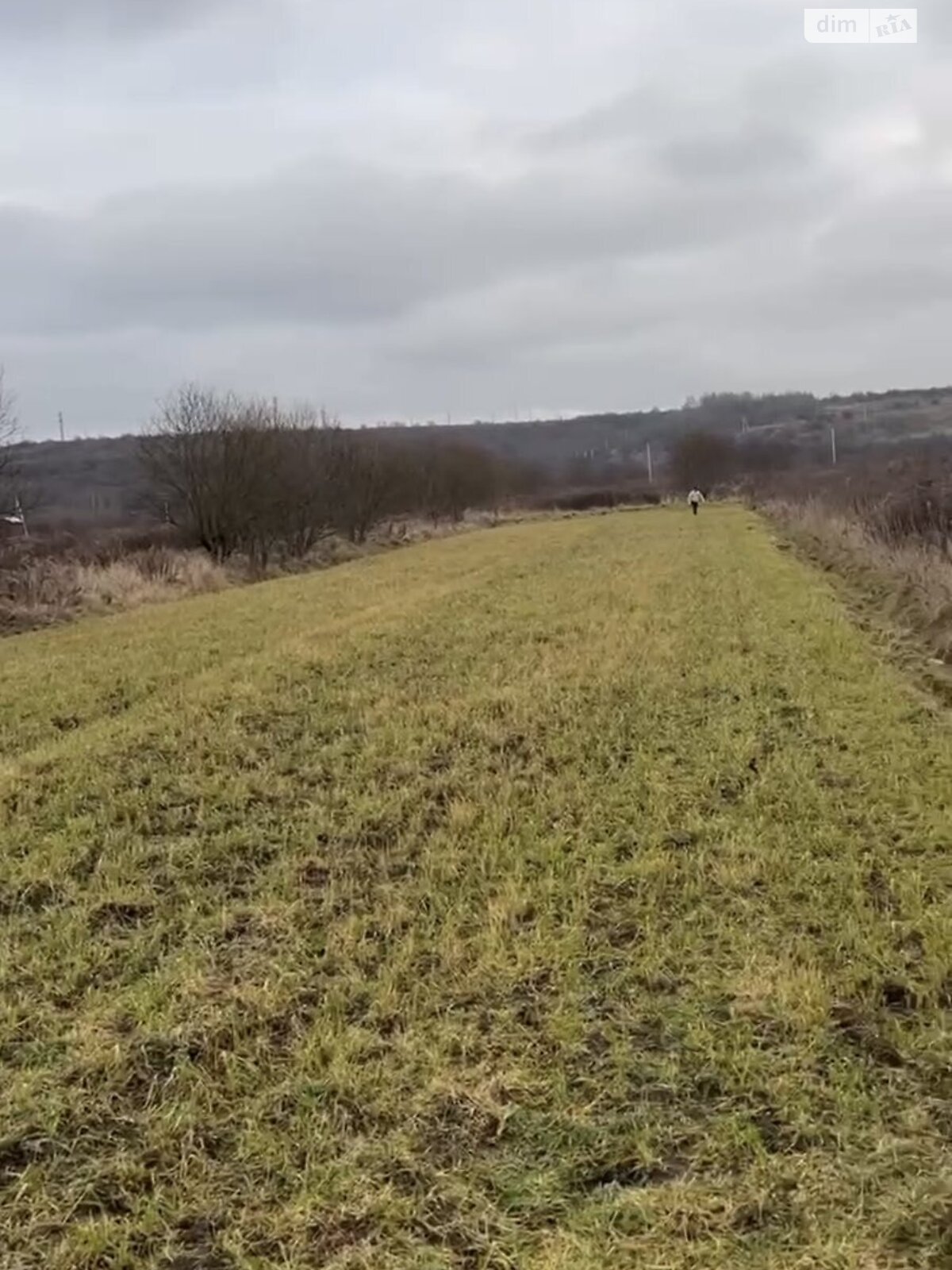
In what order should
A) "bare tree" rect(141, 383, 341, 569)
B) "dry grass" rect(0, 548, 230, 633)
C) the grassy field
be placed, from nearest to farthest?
1. the grassy field
2. "dry grass" rect(0, 548, 230, 633)
3. "bare tree" rect(141, 383, 341, 569)

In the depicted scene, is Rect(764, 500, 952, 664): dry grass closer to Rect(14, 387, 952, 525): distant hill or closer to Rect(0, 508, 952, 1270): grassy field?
Rect(0, 508, 952, 1270): grassy field

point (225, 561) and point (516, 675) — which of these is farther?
point (225, 561)

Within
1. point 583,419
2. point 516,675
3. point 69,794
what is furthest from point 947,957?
point 583,419

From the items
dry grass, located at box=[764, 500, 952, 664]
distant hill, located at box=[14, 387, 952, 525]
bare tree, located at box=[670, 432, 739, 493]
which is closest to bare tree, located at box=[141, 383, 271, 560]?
dry grass, located at box=[764, 500, 952, 664]

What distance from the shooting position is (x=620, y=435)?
525ft

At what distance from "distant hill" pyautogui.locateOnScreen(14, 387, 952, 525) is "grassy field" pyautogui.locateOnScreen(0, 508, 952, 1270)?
6237cm

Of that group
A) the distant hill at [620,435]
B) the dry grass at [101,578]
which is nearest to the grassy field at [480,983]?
the dry grass at [101,578]

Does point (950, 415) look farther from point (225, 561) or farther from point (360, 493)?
point (225, 561)

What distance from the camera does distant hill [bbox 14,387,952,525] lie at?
8812cm

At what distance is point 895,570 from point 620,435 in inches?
5753

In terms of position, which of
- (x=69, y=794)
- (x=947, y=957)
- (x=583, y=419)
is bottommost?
(x=947, y=957)

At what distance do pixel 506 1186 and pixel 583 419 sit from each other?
6685 inches

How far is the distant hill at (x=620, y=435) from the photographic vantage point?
A: 88.1 meters

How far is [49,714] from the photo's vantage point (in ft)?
31.5
